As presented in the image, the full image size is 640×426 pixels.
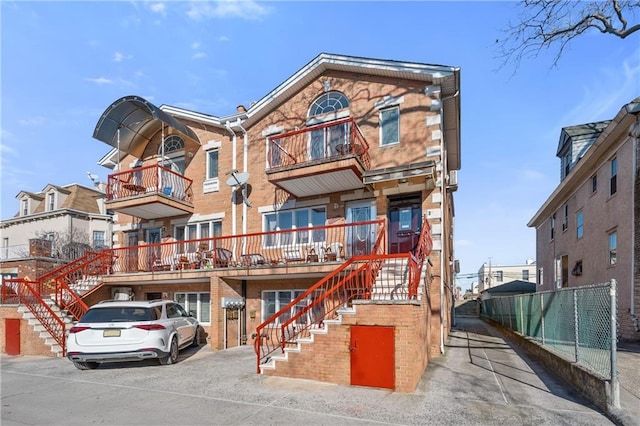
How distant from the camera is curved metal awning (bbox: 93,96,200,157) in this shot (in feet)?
46.4

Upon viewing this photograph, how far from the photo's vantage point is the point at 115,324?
8758 millimetres

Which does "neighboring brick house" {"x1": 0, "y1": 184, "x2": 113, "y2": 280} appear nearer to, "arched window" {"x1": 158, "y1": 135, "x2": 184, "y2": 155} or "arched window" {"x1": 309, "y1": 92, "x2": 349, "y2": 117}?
"arched window" {"x1": 158, "y1": 135, "x2": 184, "y2": 155}

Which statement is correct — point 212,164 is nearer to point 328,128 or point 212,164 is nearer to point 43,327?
point 328,128

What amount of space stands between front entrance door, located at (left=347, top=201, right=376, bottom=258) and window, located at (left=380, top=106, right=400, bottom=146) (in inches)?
84.5

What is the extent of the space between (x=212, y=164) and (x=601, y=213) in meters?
16.3

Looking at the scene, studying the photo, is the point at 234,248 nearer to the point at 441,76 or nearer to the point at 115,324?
the point at 115,324

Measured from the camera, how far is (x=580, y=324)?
24.1ft

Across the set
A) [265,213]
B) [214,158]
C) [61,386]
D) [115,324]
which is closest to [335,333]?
[115,324]

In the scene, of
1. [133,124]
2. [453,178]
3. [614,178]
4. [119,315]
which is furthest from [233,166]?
[614,178]

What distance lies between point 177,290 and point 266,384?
344 inches

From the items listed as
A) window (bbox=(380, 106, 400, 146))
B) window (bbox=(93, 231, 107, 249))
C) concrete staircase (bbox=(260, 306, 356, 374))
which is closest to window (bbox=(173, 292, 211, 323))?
concrete staircase (bbox=(260, 306, 356, 374))

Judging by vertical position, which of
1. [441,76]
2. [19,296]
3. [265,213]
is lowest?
[19,296]

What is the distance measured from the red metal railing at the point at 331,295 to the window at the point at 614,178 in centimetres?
993

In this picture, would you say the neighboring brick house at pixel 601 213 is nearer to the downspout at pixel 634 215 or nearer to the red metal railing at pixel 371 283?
the downspout at pixel 634 215
